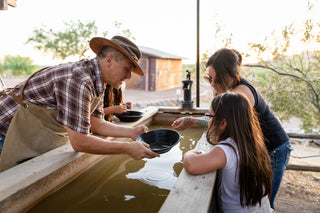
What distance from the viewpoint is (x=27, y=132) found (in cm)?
175

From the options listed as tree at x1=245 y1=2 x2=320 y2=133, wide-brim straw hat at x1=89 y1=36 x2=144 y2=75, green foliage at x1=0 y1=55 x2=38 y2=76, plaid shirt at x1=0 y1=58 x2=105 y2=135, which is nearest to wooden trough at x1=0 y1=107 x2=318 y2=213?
plaid shirt at x1=0 y1=58 x2=105 y2=135

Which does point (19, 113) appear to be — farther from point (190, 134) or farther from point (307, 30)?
point (307, 30)

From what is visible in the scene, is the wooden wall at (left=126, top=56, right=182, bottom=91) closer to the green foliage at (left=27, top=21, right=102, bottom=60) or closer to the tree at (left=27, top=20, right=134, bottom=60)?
the tree at (left=27, top=20, right=134, bottom=60)

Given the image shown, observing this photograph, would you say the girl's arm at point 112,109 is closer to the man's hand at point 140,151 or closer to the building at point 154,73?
the man's hand at point 140,151

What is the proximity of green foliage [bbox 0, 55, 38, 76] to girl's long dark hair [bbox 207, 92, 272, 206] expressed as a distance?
92.2 feet

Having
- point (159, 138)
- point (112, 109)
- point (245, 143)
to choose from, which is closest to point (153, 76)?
point (112, 109)

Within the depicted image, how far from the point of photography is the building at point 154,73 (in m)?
17.6

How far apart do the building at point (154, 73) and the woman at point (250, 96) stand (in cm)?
1512

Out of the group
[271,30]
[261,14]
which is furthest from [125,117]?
[261,14]

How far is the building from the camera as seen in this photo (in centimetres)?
1762

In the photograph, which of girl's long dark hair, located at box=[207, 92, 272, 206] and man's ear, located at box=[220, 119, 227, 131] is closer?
girl's long dark hair, located at box=[207, 92, 272, 206]

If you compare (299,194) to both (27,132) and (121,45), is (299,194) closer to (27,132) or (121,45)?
(121,45)

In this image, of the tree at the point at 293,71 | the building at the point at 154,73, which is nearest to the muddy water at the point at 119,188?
the tree at the point at 293,71

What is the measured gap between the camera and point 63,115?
1608mm
